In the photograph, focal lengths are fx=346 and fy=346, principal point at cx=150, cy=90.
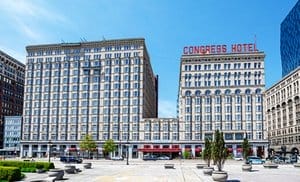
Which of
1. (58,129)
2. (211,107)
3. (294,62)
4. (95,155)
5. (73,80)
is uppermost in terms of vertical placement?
(294,62)

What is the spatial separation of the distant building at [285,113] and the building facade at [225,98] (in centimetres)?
1082

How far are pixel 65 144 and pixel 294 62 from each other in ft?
299

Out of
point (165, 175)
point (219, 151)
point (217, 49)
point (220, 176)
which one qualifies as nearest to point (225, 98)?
point (217, 49)

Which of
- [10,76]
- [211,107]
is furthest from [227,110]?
[10,76]

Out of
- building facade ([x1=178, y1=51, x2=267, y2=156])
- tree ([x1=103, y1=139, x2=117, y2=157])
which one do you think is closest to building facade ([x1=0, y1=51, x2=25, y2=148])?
tree ([x1=103, y1=139, x2=117, y2=157])

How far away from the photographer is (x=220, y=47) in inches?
4532

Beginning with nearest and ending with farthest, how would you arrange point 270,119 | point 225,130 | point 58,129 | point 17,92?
point 225,130, point 58,129, point 270,119, point 17,92

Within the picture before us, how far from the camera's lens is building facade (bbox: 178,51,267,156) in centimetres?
10900

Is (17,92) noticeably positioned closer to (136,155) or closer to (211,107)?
(136,155)

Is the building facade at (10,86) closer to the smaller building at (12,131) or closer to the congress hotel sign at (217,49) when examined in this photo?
the smaller building at (12,131)

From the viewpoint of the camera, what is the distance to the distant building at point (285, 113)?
4336 inches

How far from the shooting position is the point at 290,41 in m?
139

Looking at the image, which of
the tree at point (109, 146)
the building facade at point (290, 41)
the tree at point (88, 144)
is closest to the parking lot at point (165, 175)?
the tree at point (109, 146)

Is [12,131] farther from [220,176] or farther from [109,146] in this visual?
[220,176]
